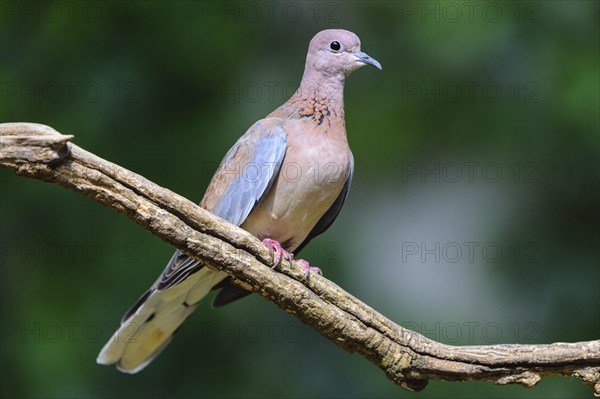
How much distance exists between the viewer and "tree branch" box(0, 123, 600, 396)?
276 centimetres

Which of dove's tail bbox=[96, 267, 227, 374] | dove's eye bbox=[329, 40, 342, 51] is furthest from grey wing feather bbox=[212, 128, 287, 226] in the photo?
dove's eye bbox=[329, 40, 342, 51]

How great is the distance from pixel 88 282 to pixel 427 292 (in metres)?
1.99

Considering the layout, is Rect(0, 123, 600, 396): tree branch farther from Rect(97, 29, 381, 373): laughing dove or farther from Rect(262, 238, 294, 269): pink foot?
Rect(97, 29, 381, 373): laughing dove

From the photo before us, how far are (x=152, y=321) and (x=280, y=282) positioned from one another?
1.09 metres

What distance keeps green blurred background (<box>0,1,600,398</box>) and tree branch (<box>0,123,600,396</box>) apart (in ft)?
5.47

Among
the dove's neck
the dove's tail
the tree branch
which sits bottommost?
the dove's tail

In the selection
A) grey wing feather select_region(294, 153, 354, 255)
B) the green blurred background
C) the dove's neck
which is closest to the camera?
the dove's neck

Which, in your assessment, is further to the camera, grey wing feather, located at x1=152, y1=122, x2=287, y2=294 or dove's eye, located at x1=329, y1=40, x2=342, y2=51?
dove's eye, located at x1=329, y1=40, x2=342, y2=51

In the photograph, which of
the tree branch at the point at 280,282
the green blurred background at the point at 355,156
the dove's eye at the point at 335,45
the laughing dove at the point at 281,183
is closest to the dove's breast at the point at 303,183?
the laughing dove at the point at 281,183

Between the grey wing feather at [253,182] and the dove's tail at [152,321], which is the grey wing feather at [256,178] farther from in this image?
the dove's tail at [152,321]

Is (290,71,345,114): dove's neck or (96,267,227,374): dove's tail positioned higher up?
(290,71,345,114): dove's neck

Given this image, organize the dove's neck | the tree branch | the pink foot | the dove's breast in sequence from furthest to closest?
the dove's neck → the dove's breast → the pink foot → the tree branch

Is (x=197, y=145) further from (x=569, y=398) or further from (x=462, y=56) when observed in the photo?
(x=569, y=398)

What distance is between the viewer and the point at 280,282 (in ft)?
10.5
